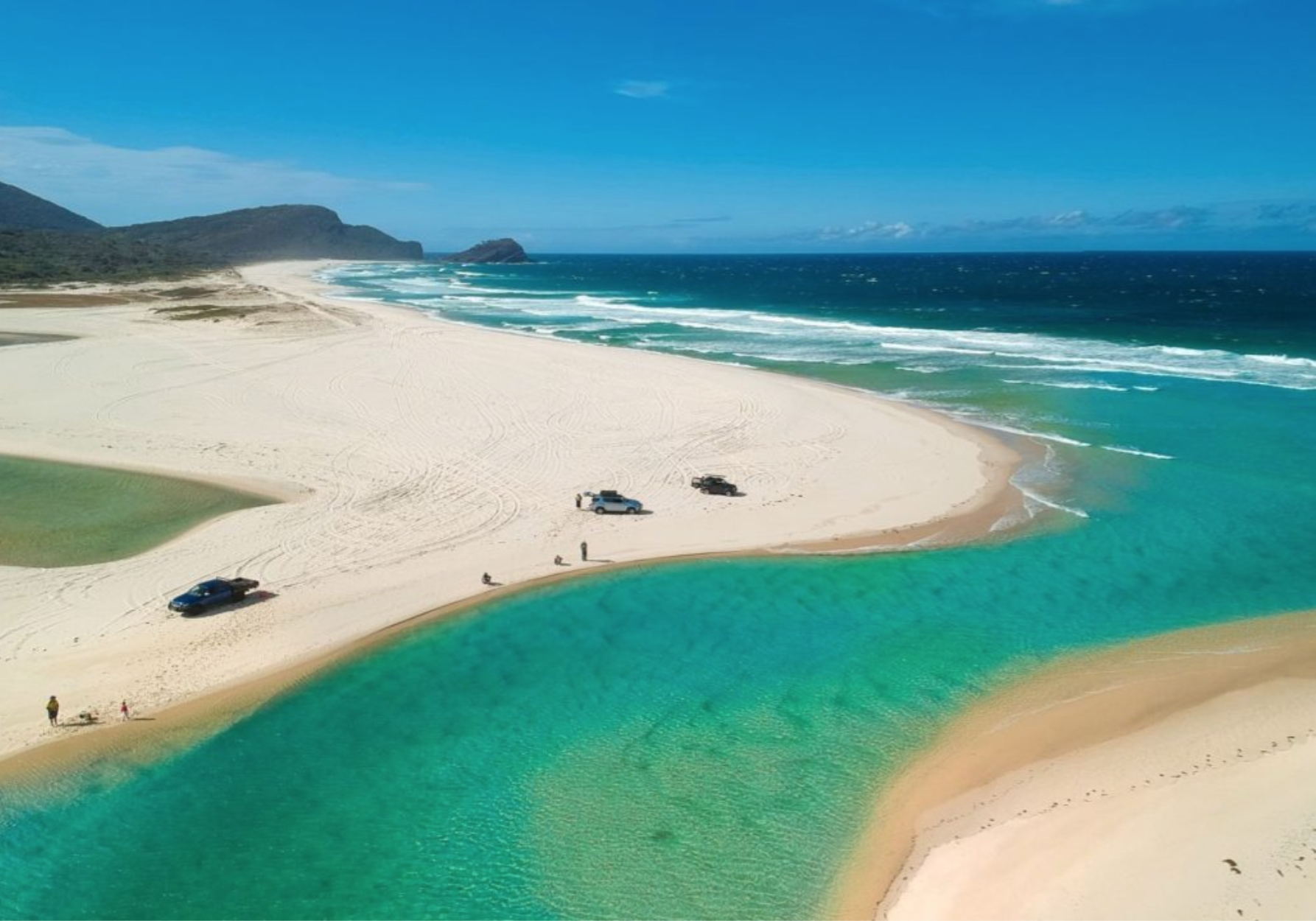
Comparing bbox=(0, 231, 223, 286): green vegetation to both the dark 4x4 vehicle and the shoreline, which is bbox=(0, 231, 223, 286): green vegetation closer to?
the dark 4x4 vehicle

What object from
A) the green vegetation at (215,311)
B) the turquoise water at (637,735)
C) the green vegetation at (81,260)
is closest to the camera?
the turquoise water at (637,735)

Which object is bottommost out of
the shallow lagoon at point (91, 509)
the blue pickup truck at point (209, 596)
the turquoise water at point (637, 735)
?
the turquoise water at point (637, 735)

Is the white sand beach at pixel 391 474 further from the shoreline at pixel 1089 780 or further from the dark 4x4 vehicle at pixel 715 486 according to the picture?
the shoreline at pixel 1089 780

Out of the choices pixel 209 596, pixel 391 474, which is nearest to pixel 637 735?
pixel 209 596

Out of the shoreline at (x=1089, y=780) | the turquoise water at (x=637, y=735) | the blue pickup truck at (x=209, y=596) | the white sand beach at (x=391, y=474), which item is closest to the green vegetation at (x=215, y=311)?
the white sand beach at (x=391, y=474)

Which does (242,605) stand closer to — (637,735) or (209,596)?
(209,596)

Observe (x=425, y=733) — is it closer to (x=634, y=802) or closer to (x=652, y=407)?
(x=634, y=802)

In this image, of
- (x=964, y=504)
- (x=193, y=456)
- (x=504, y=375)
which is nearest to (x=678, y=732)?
(x=964, y=504)
